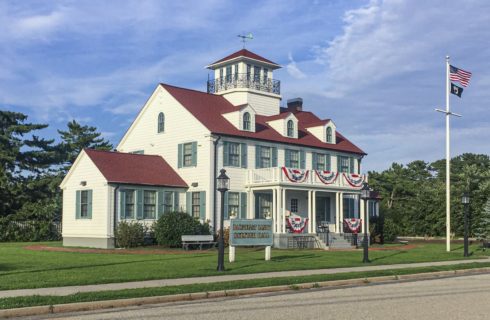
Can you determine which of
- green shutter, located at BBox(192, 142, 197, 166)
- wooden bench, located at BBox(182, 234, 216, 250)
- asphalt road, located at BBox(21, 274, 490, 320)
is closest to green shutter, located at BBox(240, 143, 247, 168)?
green shutter, located at BBox(192, 142, 197, 166)

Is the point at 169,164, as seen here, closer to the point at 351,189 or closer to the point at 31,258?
the point at 351,189

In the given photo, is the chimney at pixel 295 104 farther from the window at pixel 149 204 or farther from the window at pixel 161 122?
the window at pixel 149 204

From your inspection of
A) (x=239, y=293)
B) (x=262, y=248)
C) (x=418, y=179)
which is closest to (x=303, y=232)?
(x=262, y=248)

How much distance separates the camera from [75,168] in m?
Result: 35.2

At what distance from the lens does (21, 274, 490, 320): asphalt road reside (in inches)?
446

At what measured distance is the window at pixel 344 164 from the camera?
42000 millimetres

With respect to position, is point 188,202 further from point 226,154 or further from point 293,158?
point 293,158

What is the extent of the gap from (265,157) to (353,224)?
673 centimetres

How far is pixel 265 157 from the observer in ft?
123

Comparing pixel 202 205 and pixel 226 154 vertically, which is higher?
pixel 226 154

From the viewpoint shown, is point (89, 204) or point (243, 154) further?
point (243, 154)

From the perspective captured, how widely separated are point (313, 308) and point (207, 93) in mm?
29620

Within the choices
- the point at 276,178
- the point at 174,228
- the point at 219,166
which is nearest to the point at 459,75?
the point at 276,178

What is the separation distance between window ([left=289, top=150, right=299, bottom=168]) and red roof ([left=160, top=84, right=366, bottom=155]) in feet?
2.14
